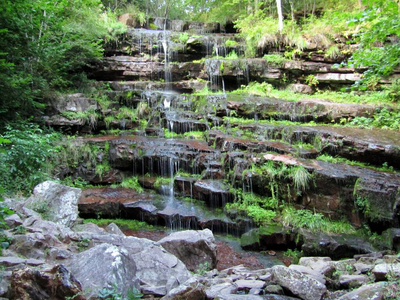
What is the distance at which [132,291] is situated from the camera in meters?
3.33

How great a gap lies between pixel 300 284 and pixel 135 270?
2220 millimetres

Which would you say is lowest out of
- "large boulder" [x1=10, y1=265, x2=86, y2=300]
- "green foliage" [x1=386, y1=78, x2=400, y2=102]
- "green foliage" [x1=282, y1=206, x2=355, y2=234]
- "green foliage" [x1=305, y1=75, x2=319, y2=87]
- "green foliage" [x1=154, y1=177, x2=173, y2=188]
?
"green foliage" [x1=282, y1=206, x2=355, y2=234]

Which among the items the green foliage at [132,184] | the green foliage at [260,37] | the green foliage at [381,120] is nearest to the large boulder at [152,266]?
the green foliage at [132,184]

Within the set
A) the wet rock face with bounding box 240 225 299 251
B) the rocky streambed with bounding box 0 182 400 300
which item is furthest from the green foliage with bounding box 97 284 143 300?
the wet rock face with bounding box 240 225 299 251

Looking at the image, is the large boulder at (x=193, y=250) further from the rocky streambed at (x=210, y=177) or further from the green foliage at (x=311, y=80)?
the green foliage at (x=311, y=80)

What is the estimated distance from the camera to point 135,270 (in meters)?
3.82

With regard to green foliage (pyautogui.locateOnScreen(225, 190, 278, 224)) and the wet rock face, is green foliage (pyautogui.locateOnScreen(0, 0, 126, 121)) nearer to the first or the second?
green foliage (pyautogui.locateOnScreen(225, 190, 278, 224))

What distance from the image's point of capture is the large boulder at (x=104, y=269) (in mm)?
3287

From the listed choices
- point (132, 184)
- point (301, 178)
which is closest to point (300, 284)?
point (301, 178)

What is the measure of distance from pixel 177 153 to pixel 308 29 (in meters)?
12.1

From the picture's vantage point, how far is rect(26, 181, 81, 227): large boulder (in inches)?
224

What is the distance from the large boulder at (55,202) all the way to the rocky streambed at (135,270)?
0.02 m

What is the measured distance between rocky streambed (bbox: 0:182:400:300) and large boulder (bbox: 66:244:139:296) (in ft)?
0.04

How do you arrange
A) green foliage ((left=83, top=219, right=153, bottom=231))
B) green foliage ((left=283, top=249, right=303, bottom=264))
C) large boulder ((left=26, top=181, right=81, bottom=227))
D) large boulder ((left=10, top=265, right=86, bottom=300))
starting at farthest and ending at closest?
green foliage ((left=83, top=219, right=153, bottom=231)) → green foliage ((left=283, top=249, right=303, bottom=264)) → large boulder ((left=26, top=181, right=81, bottom=227)) → large boulder ((left=10, top=265, right=86, bottom=300))
